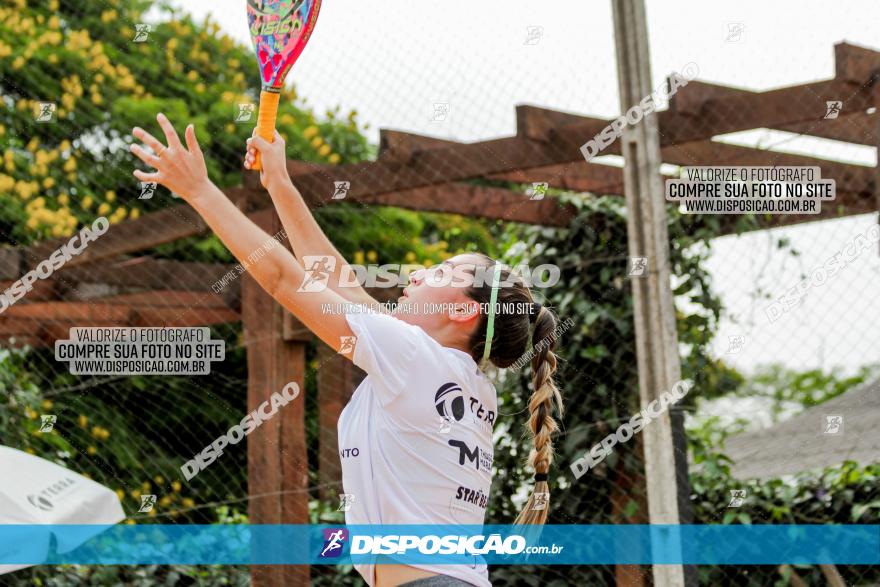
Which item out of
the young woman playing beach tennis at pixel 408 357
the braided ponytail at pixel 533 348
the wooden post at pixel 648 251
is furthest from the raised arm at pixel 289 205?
the wooden post at pixel 648 251

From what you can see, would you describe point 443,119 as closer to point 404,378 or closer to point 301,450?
point 301,450

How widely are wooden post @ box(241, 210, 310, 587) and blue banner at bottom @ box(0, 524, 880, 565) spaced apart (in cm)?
6

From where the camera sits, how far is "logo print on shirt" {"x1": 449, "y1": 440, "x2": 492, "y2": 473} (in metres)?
2.21

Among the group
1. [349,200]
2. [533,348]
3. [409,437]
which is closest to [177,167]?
[409,437]

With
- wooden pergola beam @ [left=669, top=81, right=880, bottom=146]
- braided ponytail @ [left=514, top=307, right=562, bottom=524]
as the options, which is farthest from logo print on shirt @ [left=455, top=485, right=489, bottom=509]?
wooden pergola beam @ [left=669, top=81, right=880, bottom=146]

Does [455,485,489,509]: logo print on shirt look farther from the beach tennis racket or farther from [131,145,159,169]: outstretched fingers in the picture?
the beach tennis racket

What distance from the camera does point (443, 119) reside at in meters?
4.38

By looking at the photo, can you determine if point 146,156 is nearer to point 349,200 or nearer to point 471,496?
point 471,496

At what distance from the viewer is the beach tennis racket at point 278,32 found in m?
2.64

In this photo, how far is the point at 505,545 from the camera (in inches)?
183

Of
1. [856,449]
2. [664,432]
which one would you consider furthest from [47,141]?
[856,449]

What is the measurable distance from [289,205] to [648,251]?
2056 mm

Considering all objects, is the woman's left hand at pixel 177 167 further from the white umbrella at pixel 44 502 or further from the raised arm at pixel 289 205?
the white umbrella at pixel 44 502

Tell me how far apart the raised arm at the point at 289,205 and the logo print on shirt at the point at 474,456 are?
523 mm
